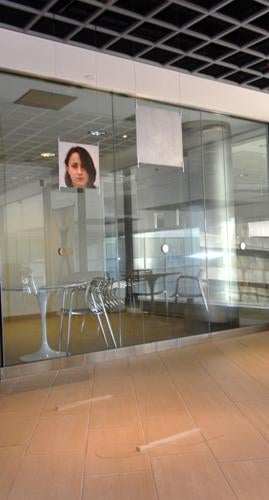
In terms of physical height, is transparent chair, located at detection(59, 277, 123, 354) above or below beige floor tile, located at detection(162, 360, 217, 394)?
above

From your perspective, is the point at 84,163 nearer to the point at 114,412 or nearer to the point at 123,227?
the point at 123,227

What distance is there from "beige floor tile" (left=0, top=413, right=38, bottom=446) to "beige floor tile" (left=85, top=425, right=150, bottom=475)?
435mm

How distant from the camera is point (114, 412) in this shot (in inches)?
139

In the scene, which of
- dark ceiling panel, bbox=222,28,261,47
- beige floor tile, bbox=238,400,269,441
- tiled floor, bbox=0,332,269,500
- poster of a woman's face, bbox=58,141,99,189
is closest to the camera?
tiled floor, bbox=0,332,269,500

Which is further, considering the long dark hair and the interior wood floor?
the long dark hair

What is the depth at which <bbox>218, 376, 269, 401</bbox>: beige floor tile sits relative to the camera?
383 centimetres

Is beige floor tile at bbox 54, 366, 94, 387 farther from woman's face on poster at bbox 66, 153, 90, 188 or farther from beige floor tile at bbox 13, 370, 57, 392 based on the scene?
woman's face on poster at bbox 66, 153, 90, 188

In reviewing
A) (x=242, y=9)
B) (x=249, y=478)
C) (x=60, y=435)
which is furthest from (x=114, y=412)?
(x=242, y=9)

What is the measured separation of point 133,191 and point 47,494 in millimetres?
4440

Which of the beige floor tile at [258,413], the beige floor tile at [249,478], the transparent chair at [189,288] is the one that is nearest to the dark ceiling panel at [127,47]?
the transparent chair at [189,288]

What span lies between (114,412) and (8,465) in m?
1.03

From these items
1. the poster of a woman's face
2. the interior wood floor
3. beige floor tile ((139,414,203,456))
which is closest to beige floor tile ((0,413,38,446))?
beige floor tile ((139,414,203,456))

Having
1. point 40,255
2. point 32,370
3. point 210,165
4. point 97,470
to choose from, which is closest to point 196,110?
point 210,165

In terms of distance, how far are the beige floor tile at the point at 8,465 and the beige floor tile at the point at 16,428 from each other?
103mm
